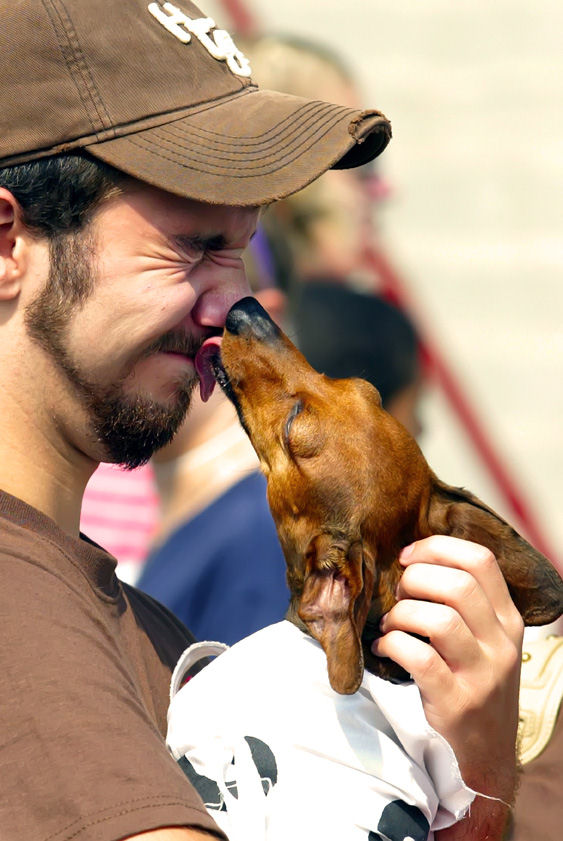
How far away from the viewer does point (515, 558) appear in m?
2.76

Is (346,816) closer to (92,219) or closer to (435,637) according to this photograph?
(435,637)

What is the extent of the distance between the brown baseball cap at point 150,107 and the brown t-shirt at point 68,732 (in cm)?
73

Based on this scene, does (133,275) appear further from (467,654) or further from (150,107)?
(467,654)

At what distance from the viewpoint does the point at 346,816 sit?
7.64 feet

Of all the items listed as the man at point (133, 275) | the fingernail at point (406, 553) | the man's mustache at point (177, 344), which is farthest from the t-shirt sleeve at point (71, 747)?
the fingernail at point (406, 553)

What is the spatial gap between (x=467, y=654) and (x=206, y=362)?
0.89m

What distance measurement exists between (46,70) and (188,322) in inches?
22.2

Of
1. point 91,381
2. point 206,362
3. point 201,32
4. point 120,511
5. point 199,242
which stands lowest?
point 120,511

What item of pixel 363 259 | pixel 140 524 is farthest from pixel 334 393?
pixel 363 259

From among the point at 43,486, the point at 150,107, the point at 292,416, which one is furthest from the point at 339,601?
the point at 150,107

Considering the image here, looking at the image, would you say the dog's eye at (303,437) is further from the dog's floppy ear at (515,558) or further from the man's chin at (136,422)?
the man's chin at (136,422)

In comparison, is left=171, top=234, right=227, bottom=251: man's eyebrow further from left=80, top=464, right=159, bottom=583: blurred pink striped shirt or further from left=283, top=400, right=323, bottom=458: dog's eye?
left=80, top=464, right=159, bottom=583: blurred pink striped shirt

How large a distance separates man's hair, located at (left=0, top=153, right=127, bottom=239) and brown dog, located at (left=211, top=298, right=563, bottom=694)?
0.49 metres

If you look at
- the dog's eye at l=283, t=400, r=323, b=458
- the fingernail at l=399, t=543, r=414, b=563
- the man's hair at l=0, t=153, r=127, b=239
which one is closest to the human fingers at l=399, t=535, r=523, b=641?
Answer: the fingernail at l=399, t=543, r=414, b=563
